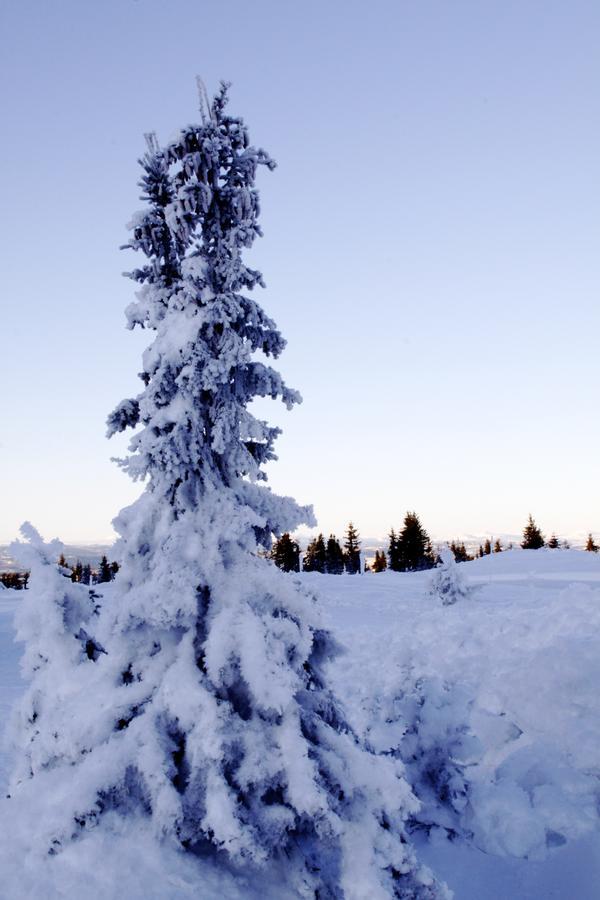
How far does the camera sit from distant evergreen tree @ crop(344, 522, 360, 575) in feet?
288

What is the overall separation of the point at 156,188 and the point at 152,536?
3731 mm

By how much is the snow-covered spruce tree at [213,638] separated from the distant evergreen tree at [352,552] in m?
81.6

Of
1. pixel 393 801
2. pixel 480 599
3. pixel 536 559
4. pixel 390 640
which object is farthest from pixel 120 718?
pixel 536 559

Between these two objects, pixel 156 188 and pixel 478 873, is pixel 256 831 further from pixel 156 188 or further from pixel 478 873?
pixel 156 188

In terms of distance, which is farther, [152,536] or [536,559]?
[536,559]

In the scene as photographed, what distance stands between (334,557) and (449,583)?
6747 cm

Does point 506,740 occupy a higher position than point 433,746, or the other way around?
point 433,746

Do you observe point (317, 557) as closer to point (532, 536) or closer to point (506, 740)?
point (532, 536)

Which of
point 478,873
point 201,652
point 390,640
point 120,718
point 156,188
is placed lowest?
point 478,873

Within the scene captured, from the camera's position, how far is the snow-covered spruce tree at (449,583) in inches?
963

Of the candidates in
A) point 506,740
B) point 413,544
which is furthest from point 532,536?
point 506,740

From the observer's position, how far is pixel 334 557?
9144 cm

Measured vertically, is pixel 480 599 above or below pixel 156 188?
below

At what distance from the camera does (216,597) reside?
17.4 ft
